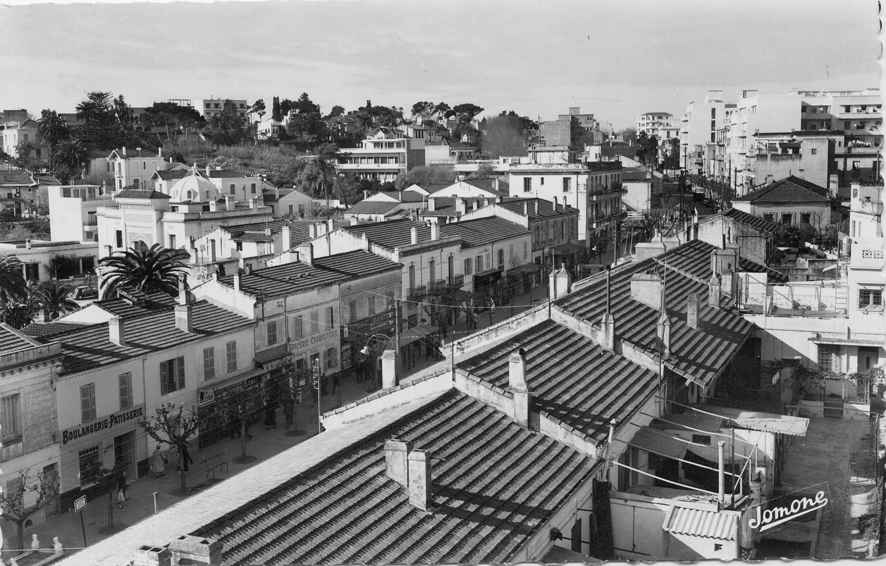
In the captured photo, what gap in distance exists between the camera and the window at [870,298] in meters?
33.2

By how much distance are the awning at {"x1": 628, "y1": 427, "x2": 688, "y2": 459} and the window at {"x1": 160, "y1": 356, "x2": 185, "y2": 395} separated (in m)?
15.2

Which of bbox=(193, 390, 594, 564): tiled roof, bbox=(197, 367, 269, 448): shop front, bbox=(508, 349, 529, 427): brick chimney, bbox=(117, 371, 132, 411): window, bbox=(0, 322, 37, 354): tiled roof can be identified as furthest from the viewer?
bbox=(197, 367, 269, 448): shop front

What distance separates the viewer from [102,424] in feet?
93.2

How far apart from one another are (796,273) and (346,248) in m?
20.4

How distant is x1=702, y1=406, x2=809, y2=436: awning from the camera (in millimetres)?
24109

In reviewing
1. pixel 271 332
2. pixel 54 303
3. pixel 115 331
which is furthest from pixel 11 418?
pixel 54 303

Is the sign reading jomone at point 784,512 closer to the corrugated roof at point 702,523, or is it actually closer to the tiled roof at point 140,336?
the corrugated roof at point 702,523

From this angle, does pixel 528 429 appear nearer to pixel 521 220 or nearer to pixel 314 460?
pixel 314 460

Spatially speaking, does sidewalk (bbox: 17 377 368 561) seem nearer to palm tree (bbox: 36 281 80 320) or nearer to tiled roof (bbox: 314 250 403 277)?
tiled roof (bbox: 314 250 403 277)

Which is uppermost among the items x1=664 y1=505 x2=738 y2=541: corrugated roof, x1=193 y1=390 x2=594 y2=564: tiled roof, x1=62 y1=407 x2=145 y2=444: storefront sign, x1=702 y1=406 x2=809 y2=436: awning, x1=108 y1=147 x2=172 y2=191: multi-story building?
x1=108 y1=147 x2=172 y2=191: multi-story building

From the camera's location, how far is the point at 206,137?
469 ft

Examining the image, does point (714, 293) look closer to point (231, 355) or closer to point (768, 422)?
point (768, 422)

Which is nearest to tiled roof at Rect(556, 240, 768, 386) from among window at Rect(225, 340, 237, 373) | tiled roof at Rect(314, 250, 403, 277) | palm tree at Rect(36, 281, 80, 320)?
window at Rect(225, 340, 237, 373)

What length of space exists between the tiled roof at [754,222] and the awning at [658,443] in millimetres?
27643
